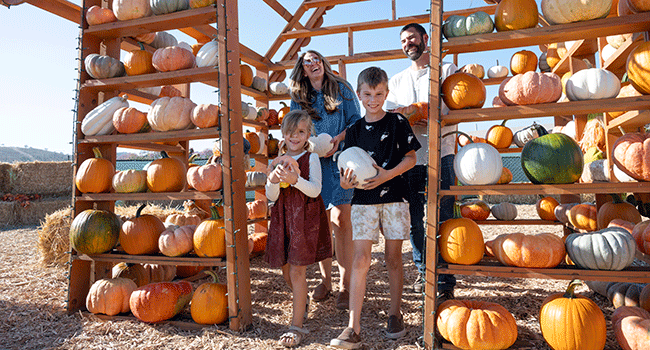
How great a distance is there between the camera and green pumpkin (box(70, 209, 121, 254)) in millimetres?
2674

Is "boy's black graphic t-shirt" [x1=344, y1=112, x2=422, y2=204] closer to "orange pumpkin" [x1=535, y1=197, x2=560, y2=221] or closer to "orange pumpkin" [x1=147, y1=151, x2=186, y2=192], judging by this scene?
"orange pumpkin" [x1=147, y1=151, x2=186, y2=192]

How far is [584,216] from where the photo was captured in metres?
3.13

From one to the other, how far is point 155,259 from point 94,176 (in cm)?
81

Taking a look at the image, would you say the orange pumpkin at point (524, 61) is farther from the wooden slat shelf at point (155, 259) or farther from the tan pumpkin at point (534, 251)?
the wooden slat shelf at point (155, 259)

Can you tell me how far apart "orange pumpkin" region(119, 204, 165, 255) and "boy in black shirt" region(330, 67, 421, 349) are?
1.51 metres

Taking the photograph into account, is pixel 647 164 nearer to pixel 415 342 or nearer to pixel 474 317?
pixel 474 317

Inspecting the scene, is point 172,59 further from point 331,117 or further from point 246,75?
point 246,75

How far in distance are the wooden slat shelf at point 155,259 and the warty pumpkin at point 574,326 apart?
1.95 meters

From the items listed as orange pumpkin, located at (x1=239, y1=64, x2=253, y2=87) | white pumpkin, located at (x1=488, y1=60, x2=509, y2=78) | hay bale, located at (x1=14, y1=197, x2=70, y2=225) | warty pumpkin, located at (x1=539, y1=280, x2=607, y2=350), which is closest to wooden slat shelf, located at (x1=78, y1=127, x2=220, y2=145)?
orange pumpkin, located at (x1=239, y1=64, x2=253, y2=87)

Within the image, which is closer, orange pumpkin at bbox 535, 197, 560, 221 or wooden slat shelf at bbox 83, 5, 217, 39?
wooden slat shelf at bbox 83, 5, 217, 39

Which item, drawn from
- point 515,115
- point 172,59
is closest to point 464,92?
point 515,115

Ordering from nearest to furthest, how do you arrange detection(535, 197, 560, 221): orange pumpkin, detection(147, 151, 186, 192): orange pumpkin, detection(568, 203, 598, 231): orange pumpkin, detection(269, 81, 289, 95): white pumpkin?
detection(147, 151, 186, 192): orange pumpkin, detection(568, 203, 598, 231): orange pumpkin, detection(535, 197, 560, 221): orange pumpkin, detection(269, 81, 289, 95): white pumpkin

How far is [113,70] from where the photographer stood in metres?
2.83

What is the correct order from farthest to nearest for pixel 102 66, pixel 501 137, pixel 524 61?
1. pixel 524 61
2. pixel 501 137
3. pixel 102 66
